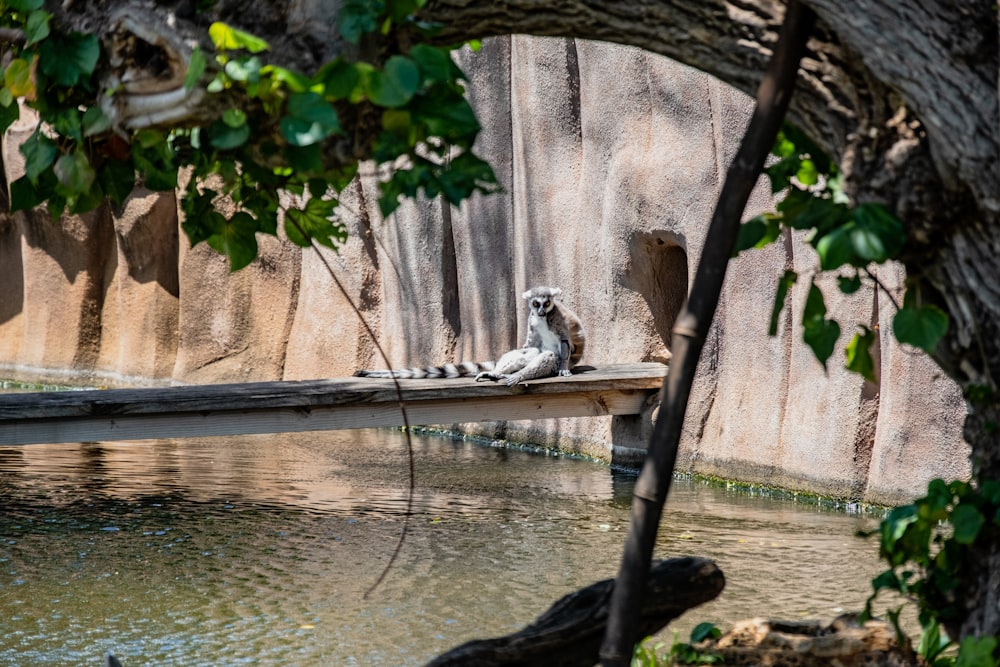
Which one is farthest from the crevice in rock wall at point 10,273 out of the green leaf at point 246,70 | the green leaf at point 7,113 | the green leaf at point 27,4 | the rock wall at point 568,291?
the green leaf at point 246,70

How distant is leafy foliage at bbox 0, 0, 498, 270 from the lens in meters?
2.31

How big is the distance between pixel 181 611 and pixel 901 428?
445 cm

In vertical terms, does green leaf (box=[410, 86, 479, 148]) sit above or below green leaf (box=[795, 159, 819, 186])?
below

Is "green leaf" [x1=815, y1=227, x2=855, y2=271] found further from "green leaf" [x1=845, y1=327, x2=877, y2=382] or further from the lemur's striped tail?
the lemur's striped tail

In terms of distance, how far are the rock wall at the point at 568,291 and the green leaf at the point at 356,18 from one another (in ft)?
15.4

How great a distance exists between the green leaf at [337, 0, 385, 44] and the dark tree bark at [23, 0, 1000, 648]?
0.55 feet

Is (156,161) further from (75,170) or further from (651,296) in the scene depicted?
(651,296)

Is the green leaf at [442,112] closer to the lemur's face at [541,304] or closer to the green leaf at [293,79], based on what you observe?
the green leaf at [293,79]

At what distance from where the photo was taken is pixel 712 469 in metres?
9.11

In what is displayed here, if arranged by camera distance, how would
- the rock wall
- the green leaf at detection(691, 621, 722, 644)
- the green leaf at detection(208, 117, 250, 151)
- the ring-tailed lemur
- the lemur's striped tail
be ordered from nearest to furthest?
the green leaf at detection(208, 117, 250, 151) < the green leaf at detection(691, 621, 722, 644) < the rock wall < the ring-tailed lemur < the lemur's striped tail

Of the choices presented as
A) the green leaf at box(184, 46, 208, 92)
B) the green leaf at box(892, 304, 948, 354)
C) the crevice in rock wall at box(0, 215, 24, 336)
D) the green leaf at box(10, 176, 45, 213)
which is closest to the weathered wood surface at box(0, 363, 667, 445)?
the green leaf at box(10, 176, 45, 213)

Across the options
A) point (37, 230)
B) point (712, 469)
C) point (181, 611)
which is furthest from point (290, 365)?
point (181, 611)

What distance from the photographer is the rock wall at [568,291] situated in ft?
26.5

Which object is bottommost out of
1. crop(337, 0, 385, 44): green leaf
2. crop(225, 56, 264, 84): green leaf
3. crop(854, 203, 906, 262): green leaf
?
crop(854, 203, 906, 262): green leaf
